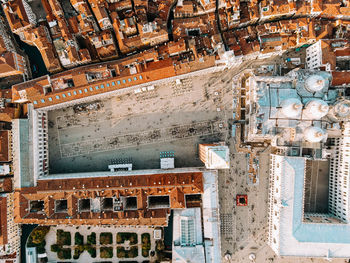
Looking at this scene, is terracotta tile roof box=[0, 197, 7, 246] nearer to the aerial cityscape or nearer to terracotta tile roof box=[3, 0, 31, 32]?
the aerial cityscape

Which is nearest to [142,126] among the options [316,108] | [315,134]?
[315,134]

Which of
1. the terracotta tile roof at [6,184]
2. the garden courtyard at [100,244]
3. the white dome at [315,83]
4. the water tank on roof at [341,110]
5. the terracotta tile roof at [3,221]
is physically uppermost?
the white dome at [315,83]

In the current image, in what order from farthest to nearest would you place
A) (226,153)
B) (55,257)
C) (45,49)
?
(55,257) < (45,49) < (226,153)

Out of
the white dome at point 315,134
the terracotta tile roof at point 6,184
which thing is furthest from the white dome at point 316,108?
the terracotta tile roof at point 6,184

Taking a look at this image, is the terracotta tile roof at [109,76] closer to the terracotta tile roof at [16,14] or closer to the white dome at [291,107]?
the terracotta tile roof at [16,14]

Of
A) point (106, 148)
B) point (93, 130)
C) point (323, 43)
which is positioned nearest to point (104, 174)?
point (106, 148)

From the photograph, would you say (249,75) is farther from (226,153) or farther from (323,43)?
(226,153)
